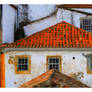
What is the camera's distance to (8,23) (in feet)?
50.6

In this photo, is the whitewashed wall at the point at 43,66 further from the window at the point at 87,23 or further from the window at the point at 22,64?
the window at the point at 87,23

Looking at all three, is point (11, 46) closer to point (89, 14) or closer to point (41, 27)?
point (41, 27)

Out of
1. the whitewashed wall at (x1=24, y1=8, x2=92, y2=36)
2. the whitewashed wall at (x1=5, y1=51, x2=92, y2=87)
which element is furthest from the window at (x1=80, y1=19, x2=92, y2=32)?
the whitewashed wall at (x1=5, y1=51, x2=92, y2=87)

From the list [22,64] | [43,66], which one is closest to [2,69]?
[22,64]

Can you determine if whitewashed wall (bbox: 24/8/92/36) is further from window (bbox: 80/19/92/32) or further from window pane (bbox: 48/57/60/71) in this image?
window pane (bbox: 48/57/60/71)

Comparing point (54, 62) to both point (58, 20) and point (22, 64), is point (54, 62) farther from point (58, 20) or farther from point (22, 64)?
point (58, 20)

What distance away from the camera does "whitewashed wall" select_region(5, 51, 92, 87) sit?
13.2m

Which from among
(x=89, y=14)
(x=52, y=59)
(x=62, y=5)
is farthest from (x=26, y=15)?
(x=52, y=59)

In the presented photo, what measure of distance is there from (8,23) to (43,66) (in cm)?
437

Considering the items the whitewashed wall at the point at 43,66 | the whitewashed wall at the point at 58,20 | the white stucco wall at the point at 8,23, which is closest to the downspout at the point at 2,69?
the whitewashed wall at the point at 43,66

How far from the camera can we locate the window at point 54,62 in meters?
13.3

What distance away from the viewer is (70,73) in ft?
43.4

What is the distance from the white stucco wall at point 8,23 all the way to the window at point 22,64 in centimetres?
222

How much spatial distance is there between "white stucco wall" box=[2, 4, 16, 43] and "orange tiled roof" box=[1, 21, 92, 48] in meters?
1.81
